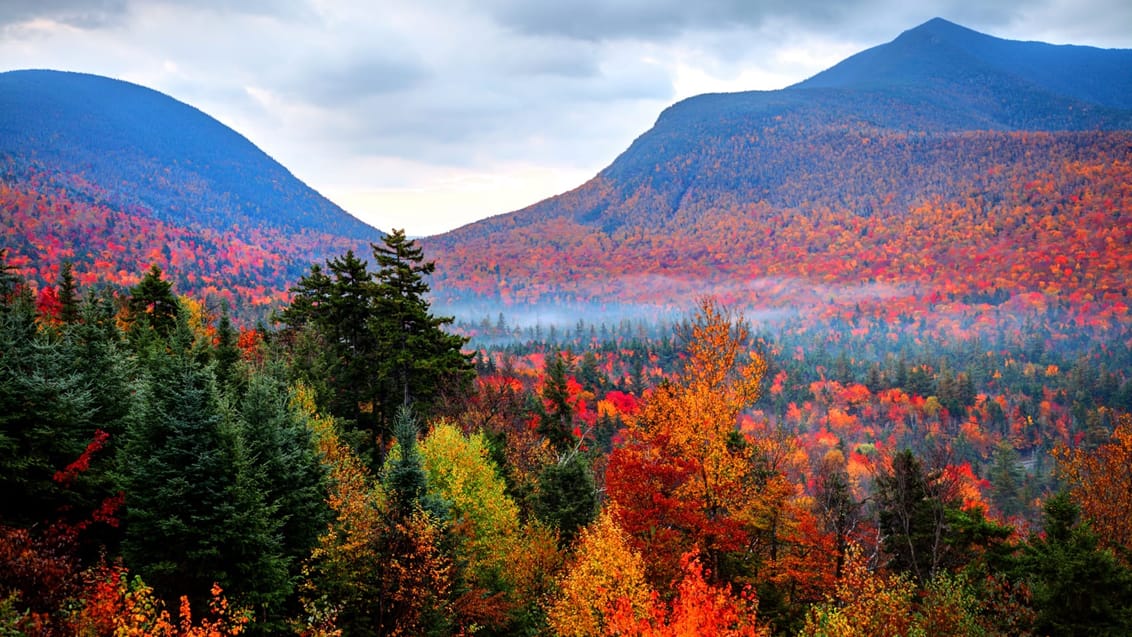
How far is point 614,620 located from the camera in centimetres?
2219

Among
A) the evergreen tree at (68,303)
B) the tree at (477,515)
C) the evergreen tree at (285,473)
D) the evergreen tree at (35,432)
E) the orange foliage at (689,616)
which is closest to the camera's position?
the evergreen tree at (35,432)

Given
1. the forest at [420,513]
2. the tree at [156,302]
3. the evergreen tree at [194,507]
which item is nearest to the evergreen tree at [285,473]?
the forest at [420,513]

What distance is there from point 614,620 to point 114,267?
205791mm

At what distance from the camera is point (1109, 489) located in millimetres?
35875

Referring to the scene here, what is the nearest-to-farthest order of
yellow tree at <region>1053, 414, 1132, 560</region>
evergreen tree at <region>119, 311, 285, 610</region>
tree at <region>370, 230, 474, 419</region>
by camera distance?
evergreen tree at <region>119, 311, 285, 610</region> < tree at <region>370, 230, 474, 419</region> < yellow tree at <region>1053, 414, 1132, 560</region>

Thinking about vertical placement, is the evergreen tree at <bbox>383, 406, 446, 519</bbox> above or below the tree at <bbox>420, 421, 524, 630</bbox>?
above

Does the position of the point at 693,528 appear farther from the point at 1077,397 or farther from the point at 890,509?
the point at 1077,397

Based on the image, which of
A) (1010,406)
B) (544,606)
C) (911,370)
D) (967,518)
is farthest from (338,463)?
Result: (1010,406)

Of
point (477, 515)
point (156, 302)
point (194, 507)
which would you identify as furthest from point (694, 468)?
point (156, 302)

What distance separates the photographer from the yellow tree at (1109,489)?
33.7 metres

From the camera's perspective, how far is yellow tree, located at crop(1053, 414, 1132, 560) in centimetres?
3371

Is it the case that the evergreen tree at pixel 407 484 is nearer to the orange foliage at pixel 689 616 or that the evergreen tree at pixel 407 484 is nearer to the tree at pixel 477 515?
the tree at pixel 477 515

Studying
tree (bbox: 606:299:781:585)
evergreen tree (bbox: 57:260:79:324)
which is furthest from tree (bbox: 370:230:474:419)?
evergreen tree (bbox: 57:260:79:324)

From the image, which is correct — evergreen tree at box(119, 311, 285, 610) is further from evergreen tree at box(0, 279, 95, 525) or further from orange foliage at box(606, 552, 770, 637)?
orange foliage at box(606, 552, 770, 637)
